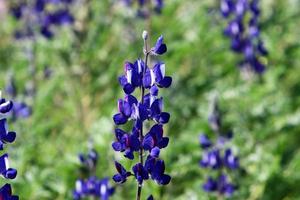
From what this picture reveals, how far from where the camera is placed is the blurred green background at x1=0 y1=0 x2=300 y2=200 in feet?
17.1

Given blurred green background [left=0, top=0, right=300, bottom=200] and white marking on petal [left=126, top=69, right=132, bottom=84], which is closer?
white marking on petal [left=126, top=69, right=132, bottom=84]

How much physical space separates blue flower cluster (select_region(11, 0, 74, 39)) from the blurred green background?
12 cm

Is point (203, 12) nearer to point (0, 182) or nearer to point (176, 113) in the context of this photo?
point (176, 113)

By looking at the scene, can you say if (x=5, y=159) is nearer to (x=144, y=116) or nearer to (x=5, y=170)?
(x=5, y=170)

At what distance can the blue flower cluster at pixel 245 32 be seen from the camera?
19.4 feet

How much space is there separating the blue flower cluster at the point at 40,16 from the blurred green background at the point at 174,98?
0.12 m

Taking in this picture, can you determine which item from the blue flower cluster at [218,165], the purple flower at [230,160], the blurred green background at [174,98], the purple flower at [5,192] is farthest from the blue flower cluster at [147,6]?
the purple flower at [5,192]

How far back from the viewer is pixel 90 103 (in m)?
6.71

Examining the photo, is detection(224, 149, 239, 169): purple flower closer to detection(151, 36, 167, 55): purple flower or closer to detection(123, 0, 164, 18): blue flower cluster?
detection(151, 36, 167, 55): purple flower

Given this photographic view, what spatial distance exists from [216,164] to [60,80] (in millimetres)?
2626

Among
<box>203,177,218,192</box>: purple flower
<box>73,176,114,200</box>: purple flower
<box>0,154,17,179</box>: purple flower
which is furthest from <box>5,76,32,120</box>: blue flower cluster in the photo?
<box>0,154,17,179</box>: purple flower

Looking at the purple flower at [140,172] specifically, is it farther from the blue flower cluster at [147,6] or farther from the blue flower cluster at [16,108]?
the blue flower cluster at [147,6]

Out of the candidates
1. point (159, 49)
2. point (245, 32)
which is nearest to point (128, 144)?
point (159, 49)

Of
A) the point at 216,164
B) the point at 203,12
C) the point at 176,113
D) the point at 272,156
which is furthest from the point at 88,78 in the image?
the point at 216,164
